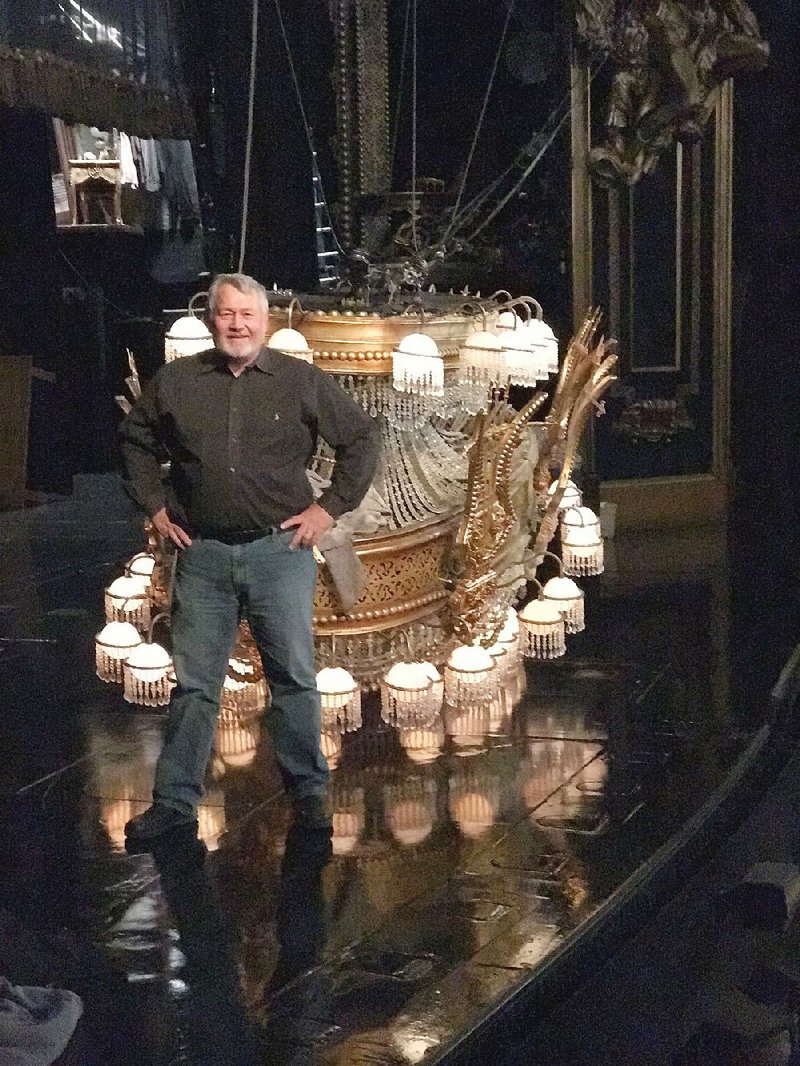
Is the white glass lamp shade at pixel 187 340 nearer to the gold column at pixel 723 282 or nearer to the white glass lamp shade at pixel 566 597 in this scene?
the white glass lamp shade at pixel 566 597

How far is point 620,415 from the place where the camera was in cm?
833

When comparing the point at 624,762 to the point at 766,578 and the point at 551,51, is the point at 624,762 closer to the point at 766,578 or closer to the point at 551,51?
the point at 766,578

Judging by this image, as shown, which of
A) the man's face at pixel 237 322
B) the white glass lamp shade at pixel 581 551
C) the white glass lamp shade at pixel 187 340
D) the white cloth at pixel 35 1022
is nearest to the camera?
the white cloth at pixel 35 1022

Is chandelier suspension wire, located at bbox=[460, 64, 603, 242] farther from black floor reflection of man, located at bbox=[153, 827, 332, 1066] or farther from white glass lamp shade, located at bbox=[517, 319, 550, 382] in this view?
black floor reflection of man, located at bbox=[153, 827, 332, 1066]

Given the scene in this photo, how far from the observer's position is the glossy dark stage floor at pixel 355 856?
3.23 metres

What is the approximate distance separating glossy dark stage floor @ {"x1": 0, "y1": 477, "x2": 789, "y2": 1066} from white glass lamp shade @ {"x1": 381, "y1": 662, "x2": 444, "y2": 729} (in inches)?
3.5

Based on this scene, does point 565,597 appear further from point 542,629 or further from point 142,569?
point 142,569

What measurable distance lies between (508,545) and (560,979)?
7.07 feet

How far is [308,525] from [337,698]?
0.95 m

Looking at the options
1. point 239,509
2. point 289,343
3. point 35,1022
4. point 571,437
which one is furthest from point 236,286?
point 571,437

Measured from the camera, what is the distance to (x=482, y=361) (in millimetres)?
5102

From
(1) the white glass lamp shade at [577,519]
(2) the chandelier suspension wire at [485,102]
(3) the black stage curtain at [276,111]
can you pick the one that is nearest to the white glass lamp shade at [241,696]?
(1) the white glass lamp shade at [577,519]

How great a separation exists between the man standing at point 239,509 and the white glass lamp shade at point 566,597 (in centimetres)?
162

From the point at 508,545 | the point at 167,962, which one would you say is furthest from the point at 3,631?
the point at 167,962
